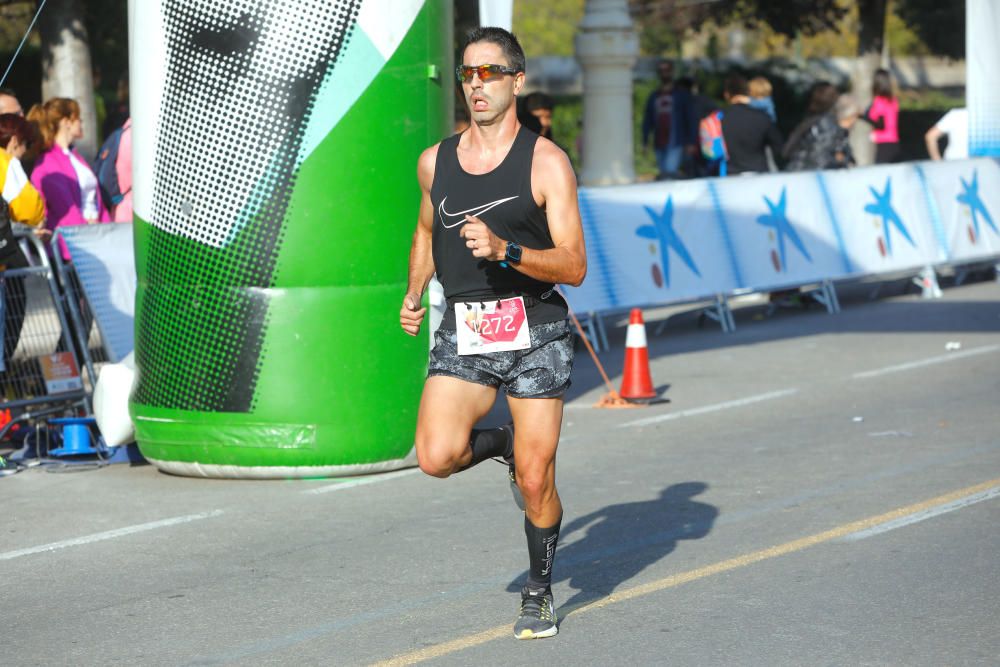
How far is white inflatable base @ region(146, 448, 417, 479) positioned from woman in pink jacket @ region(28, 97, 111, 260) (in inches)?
130

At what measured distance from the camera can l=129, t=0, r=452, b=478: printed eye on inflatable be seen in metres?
8.32

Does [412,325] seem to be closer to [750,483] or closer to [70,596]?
[70,596]

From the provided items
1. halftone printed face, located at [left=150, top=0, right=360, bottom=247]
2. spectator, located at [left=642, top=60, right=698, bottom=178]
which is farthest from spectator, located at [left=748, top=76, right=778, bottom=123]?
halftone printed face, located at [left=150, top=0, right=360, bottom=247]

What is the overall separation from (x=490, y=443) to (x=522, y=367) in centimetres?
31

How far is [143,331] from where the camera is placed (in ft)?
29.0

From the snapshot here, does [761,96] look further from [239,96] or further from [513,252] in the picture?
[513,252]

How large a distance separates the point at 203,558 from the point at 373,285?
81.3 inches

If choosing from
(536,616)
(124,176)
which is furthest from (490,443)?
(124,176)

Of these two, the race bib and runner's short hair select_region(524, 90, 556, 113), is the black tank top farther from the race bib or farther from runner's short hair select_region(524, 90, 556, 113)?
runner's short hair select_region(524, 90, 556, 113)

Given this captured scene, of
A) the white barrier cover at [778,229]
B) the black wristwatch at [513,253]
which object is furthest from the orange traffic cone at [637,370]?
the black wristwatch at [513,253]

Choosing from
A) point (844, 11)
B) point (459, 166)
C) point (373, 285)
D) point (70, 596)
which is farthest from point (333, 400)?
point (844, 11)

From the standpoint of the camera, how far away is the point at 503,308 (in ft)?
18.6

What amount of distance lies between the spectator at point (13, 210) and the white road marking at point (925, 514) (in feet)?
17.0

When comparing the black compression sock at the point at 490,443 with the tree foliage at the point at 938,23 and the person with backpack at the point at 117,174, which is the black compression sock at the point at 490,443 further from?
the tree foliage at the point at 938,23
